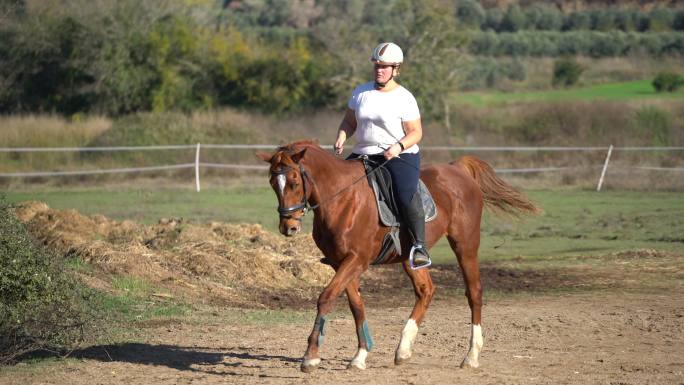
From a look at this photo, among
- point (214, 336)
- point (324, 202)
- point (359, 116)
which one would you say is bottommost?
point (214, 336)

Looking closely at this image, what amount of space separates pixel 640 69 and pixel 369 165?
53.0m

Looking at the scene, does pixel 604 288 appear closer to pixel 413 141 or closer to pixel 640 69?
pixel 413 141

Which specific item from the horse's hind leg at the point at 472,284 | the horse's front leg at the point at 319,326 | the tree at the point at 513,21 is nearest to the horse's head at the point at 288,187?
the horse's front leg at the point at 319,326

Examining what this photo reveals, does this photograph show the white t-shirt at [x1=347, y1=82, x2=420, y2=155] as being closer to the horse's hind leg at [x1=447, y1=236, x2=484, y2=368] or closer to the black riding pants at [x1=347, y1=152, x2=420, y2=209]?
the black riding pants at [x1=347, y1=152, x2=420, y2=209]

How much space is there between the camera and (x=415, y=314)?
903cm

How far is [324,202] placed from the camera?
27.5 feet

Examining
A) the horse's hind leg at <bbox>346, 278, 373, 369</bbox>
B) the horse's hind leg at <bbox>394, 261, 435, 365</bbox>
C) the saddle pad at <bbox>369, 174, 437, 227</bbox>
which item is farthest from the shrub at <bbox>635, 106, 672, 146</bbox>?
the horse's hind leg at <bbox>346, 278, 373, 369</bbox>

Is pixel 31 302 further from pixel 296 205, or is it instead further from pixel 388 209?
pixel 388 209

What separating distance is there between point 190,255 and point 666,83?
40.8m

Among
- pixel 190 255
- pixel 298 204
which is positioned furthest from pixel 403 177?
pixel 190 255

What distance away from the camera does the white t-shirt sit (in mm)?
8750

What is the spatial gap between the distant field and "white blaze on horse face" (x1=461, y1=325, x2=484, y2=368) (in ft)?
26.0

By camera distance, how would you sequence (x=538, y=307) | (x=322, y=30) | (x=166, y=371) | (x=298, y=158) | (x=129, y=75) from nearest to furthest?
(x=298, y=158), (x=166, y=371), (x=538, y=307), (x=129, y=75), (x=322, y=30)

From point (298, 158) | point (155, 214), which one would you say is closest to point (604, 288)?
point (298, 158)
